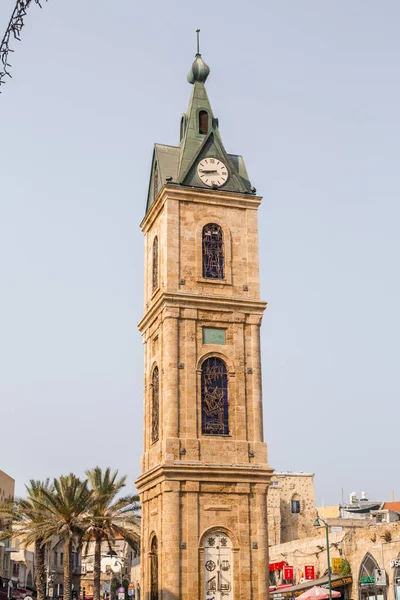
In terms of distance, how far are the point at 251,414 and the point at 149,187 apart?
13.6 meters

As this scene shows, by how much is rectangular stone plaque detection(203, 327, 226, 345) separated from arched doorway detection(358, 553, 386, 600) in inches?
626

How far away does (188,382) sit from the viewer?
A: 1423 inches

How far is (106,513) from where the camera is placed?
4628cm

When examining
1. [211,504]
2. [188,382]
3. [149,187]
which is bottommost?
[211,504]

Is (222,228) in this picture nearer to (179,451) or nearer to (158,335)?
(158,335)

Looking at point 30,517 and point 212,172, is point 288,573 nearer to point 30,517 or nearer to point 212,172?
point 30,517

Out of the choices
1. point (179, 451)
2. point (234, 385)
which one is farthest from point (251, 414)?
point (179, 451)

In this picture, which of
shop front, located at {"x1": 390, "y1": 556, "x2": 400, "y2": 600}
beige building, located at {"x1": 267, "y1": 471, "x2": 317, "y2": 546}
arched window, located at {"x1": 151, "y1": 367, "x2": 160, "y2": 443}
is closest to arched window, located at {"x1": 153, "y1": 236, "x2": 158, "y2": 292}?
arched window, located at {"x1": 151, "y1": 367, "x2": 160, "y2": 443}

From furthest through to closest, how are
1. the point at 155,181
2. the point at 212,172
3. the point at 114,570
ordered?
the point at 114,570 → the point at 155,181 → the point at 212,172

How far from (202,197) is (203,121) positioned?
555 cm

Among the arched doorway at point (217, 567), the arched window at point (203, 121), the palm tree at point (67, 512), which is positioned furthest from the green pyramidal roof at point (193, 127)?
the palm tree at point (67, 512)

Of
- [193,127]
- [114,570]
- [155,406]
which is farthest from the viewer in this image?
[114,570]

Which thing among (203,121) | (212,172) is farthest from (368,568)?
(203,121)

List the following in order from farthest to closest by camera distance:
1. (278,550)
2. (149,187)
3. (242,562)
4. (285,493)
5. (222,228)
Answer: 1. (285,493)
2. (278,550)
3. (149,187)
4. (222,228)
5. (242,562)
